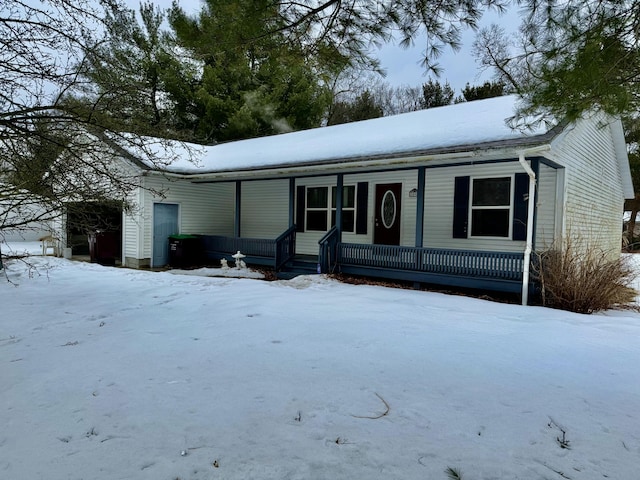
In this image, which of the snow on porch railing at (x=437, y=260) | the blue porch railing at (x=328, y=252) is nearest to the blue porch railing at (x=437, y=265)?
the snow on porch railing at (x=437, y=260)

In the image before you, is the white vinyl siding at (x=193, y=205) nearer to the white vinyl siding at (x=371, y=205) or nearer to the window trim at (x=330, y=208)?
the white vinyl siding at (x=371, y=205)

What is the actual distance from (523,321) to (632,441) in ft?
10.9

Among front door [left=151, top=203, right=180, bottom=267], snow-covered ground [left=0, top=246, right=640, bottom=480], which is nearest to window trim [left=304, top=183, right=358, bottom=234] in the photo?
front door [left=151, top=203, right=180, bottom=267]

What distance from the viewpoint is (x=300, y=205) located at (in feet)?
39.6

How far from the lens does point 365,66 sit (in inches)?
192

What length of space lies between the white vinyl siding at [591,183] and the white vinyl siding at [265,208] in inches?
297

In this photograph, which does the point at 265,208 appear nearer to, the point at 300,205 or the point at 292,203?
the point at 300,205

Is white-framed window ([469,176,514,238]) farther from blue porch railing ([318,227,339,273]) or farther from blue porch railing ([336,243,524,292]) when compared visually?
blue porch railing ([318,227,339,273])

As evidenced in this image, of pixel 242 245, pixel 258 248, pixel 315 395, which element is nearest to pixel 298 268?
pixel 258 248

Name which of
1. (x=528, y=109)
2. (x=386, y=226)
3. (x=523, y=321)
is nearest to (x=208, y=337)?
(x=523, y=321)

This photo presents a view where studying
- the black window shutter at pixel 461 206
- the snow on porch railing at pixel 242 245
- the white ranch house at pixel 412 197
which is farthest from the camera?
the snow on porch railing at pixel 242 245

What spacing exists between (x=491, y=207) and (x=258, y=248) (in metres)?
6.07

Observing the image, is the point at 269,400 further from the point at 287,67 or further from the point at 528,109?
the point at 528,109

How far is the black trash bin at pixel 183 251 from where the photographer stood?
12008 mm
